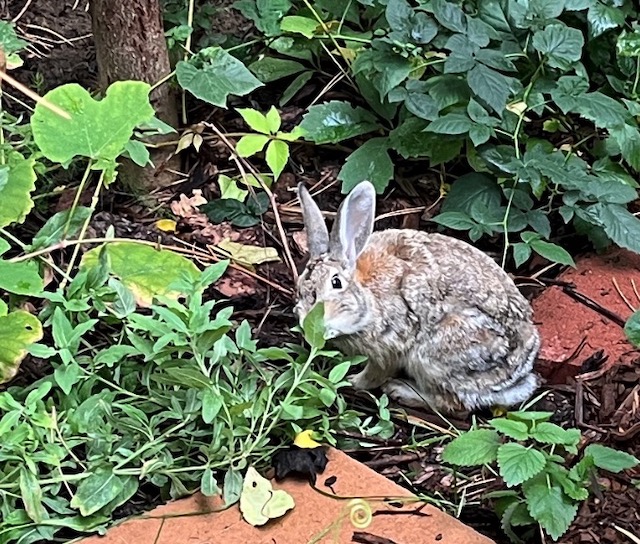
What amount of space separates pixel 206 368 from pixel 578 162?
2.16 meters

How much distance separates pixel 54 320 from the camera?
3.55 meters

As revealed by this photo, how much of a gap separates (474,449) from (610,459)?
1.40 ft

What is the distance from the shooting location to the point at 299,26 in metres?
5.20

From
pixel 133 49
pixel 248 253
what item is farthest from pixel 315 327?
pixel 133 49

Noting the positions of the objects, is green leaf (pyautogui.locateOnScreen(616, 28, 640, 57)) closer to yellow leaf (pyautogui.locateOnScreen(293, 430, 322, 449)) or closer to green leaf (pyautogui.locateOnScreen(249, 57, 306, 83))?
green leaf (pyautogui.locateOnScreen(249, 57, 306, 83))

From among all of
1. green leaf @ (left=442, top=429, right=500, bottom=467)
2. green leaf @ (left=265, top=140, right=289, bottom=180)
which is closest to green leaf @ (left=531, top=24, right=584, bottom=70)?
green leaf @ (left=265, top=140, right=289, bottom=180)

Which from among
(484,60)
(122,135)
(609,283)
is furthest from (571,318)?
(122,135)

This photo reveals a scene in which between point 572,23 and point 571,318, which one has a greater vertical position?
point 572,23

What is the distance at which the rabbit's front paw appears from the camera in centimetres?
414

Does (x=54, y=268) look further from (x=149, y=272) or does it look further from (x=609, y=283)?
(x=609, y=283)

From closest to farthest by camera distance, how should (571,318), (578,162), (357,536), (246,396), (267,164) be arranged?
1. (357,536)
2. (246,396)
3. (571,318)
4. (578,162)
5. (267,164)

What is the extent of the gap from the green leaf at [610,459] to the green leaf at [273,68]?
2.85 metres

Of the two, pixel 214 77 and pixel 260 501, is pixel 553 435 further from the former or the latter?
pixel 214 77

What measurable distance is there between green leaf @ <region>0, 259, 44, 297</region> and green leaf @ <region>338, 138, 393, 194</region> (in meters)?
1.69
